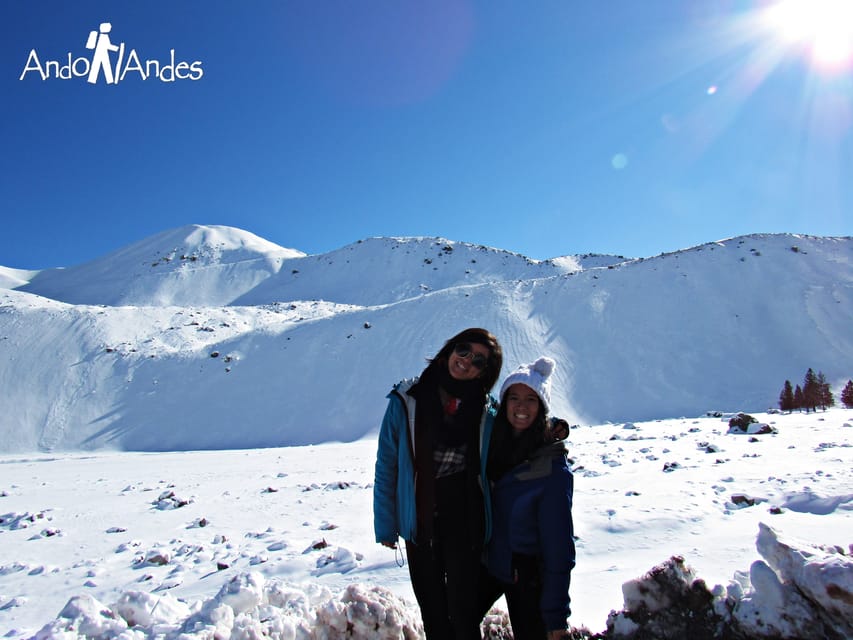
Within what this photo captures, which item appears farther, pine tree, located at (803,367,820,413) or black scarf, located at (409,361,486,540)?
pine tree, located at (803,367,820,413)

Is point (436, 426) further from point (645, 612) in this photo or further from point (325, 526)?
point (325, 526)

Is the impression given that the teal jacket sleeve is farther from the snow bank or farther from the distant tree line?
the distant tree line

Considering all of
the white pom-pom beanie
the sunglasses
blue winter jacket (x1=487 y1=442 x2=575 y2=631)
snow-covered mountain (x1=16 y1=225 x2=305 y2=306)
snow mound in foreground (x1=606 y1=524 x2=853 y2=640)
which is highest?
snow-covered mountain (x1=16 y1=225 x2=305 y2=306)

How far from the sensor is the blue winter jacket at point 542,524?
2.56m

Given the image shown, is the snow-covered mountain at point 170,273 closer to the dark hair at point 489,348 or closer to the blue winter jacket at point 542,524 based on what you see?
the dark hair at point 489,348

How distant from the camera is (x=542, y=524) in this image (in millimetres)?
2645

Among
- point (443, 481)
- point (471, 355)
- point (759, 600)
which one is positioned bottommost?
point (759, 600)

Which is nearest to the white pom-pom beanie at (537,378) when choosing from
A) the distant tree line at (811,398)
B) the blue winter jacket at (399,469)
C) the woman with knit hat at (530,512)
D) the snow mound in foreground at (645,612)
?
the woman with knit hat at (530,512)

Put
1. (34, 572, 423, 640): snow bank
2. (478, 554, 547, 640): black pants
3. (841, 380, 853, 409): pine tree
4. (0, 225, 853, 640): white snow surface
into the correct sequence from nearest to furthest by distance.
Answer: (478, 554, 547, 640): black pants < (34, 572, 423, 640): snow bank < (0, 225, 853, 640): white snow surface < (841, 380, 853, 409): pine tree

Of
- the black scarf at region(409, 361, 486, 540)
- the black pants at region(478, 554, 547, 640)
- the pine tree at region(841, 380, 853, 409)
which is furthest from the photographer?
the pine tree at region(841, 380, 853, 409)

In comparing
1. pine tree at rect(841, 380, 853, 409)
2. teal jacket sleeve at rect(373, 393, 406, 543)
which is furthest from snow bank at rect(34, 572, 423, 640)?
pine tree at rect(841, 380, 853, 409)

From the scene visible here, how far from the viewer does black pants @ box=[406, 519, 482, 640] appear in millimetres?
2801

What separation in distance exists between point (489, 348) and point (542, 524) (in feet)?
3.58

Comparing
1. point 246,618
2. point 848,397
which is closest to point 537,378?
point 246,618
